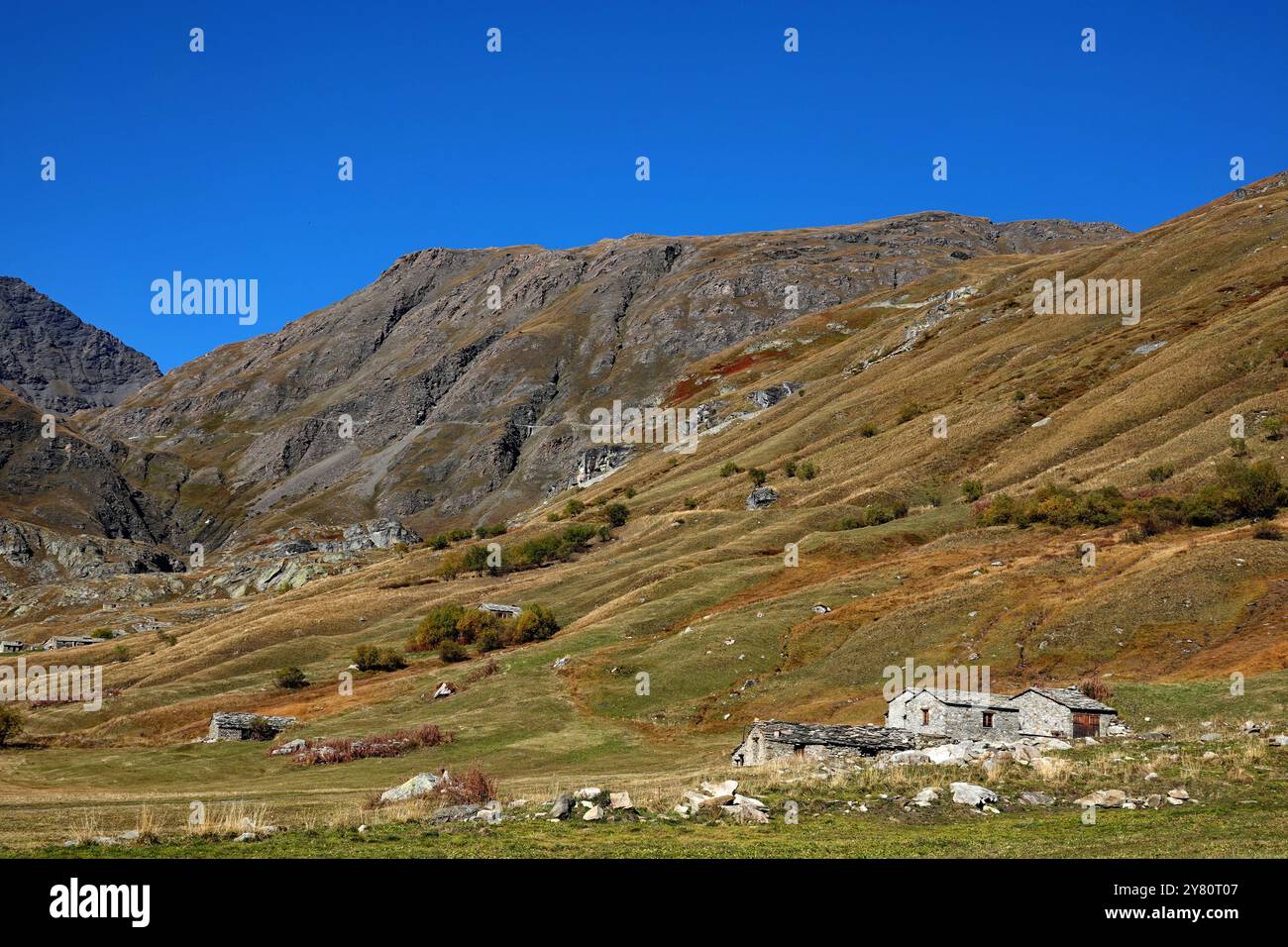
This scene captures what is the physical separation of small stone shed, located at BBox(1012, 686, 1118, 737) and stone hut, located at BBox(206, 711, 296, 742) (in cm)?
4653

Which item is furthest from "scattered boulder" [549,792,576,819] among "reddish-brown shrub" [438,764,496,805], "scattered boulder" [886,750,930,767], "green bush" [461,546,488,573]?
"green bush" [461,546,488,573]

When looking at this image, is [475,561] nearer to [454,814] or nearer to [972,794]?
[454,814]

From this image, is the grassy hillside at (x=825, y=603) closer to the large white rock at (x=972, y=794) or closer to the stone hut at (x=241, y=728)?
the stone hut at (x=241, y=728)

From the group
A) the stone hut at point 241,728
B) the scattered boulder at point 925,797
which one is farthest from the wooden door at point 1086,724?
the stone hut at point 241,728

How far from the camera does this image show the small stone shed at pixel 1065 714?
143ft

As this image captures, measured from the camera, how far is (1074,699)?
44.5 m

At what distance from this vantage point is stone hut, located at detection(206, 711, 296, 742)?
6431 cm

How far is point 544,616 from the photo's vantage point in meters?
90.4

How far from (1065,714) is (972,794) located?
753 inches

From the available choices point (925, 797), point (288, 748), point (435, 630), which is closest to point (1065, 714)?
point (925, 797)

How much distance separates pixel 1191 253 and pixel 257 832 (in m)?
169
